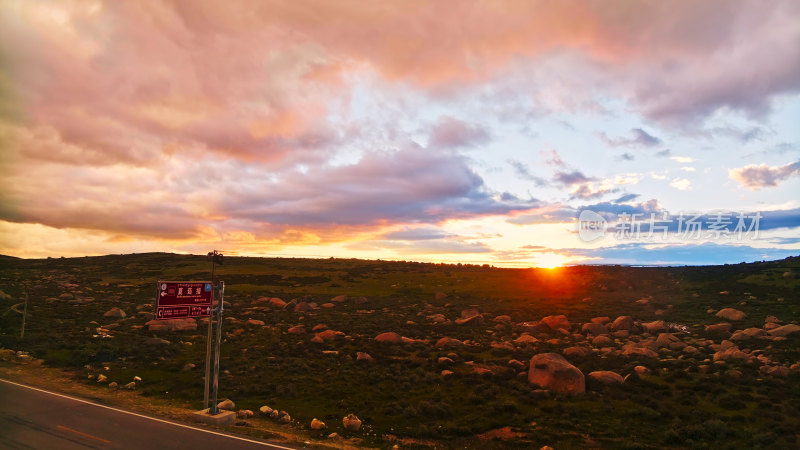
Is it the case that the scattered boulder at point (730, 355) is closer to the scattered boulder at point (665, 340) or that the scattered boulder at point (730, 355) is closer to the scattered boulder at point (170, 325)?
the scattered boulder at point (665, 340)

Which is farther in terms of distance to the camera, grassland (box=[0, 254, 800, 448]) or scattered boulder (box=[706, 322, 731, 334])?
scattered boulder (box=[706, 322, 731, 334])

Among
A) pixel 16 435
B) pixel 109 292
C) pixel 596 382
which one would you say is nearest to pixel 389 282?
pixel 109 292

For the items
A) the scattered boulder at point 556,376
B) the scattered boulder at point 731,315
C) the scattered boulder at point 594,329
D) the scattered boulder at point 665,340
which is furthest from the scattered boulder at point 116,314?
the scattered boulder at point 731,315

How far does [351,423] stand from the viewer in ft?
73.5

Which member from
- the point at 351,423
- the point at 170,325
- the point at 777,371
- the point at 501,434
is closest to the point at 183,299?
the point at 351,423

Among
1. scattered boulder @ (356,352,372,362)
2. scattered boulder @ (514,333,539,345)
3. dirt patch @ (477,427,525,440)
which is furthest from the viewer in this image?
scattered boulder @ (514,333,539,345)

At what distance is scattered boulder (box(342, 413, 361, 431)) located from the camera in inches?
878

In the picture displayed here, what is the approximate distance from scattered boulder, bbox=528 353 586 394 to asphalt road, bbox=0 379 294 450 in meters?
19.4

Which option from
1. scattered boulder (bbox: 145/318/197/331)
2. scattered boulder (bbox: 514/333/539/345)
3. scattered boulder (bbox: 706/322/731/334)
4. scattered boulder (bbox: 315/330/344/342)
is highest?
scattered boulder (bbox: 706/322/731/334)

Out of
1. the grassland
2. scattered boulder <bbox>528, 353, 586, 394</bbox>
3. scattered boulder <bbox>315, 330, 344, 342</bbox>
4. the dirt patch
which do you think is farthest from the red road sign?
scattered boulder <bbox>315, 330, 344, 342</bbox>

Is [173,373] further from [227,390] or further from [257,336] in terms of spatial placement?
[257,336]

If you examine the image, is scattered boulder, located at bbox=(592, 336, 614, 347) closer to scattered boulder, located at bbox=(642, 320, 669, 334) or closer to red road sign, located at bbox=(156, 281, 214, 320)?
scattered boulder, located at bbox=(642, 320, 669, 334)

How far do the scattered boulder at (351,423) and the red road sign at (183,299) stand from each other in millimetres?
9446

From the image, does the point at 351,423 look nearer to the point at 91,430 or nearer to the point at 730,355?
the point at 91,430
